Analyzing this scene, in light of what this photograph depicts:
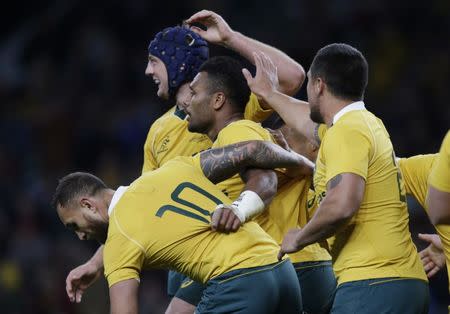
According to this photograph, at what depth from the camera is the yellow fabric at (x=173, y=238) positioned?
4.75 meters

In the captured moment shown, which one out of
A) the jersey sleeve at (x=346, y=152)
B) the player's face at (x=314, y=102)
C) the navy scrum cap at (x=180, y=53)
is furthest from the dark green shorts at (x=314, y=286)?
the navy scrum cap at (x=180, y=53)

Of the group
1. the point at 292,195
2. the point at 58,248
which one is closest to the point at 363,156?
the point at 292,195

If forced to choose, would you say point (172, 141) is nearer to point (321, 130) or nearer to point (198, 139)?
point (198, 139)

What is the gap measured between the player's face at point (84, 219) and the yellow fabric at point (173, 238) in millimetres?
318

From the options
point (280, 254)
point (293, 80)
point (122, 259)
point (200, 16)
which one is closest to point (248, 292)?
point (280, 254)

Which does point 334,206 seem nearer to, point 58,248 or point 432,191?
point 432,191

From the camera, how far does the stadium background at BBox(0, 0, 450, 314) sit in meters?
11.4

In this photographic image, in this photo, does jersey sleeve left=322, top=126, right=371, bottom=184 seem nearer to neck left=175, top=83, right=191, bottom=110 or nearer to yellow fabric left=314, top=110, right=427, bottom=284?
yellow fabric left=314, top=110, right=427, bottom=284

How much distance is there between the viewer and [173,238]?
4812mm

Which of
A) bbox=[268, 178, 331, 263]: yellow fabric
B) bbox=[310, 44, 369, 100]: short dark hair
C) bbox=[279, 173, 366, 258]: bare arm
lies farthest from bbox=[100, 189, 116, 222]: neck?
bbox=[310, 44, 369, 100]: short dark hair

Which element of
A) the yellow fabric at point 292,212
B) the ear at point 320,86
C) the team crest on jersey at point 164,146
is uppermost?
the ear at point 320,86

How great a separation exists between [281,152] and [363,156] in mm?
681

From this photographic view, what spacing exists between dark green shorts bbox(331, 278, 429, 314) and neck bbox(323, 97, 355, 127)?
2.64 feet

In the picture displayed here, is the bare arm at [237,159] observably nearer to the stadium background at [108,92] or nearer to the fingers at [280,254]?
the fingers at [280,254]
